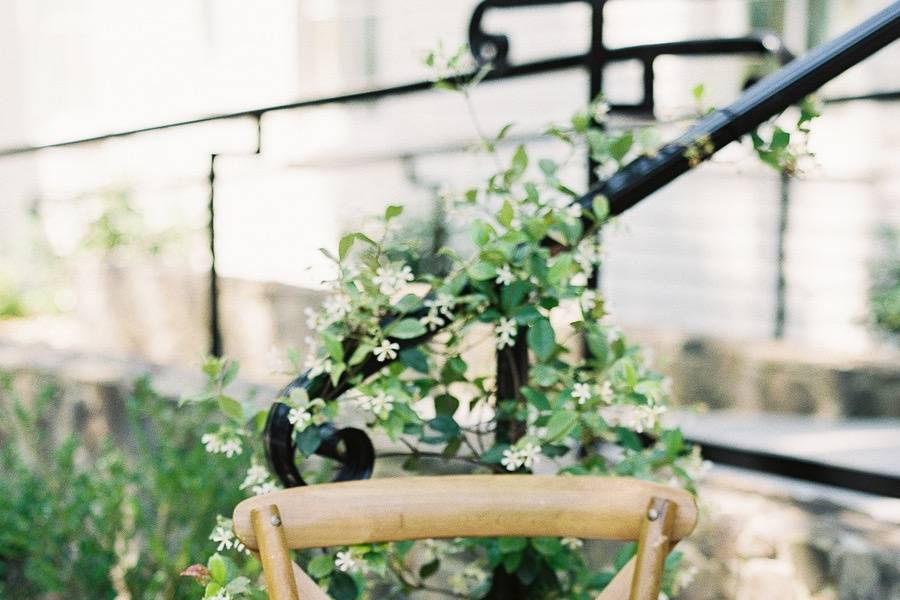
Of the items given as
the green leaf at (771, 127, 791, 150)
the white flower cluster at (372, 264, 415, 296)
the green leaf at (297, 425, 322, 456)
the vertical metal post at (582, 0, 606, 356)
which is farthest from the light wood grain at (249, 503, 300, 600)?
the vertical metal post at (582, 0, 606, 356)

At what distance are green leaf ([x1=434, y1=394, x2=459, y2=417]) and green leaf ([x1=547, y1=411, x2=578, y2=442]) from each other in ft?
0.75

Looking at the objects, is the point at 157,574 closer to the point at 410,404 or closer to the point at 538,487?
the point at 410,404

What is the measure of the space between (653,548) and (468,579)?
0.84m

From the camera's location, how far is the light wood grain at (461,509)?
1.47 meters

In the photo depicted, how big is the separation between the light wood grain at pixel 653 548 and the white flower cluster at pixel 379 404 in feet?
1.63

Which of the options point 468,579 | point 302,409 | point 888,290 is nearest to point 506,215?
point 302,409

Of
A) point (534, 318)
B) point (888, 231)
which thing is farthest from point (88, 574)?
point (888, 231)

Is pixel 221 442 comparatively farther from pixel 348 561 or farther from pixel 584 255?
pixel 584 255

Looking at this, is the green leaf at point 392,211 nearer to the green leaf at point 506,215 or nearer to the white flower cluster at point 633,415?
the green leaf at point 506,215

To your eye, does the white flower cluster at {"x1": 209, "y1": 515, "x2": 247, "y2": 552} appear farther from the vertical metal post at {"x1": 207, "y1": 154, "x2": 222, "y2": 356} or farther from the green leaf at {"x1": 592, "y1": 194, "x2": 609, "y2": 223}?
the vertical metal post at {"x1": 207, "y1": 154, "x2": 222, "y2": 356}

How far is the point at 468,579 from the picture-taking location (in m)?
2.20

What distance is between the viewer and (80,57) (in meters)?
8.92

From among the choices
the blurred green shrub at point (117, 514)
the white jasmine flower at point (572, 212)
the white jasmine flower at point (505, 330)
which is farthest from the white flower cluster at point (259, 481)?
the blurred green shrub at point (117, 514)

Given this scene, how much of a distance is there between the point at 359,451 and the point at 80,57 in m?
7.89
